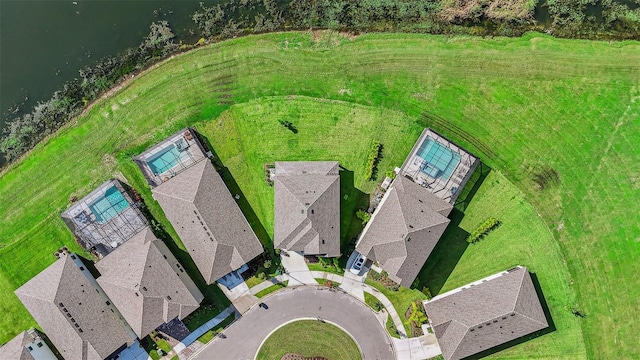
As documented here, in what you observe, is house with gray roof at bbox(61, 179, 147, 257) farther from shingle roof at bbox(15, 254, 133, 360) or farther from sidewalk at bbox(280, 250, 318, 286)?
sidewalk at bbox(280, 250, 318, 286)

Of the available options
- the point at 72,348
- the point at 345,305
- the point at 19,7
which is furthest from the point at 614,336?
the point at 19,7

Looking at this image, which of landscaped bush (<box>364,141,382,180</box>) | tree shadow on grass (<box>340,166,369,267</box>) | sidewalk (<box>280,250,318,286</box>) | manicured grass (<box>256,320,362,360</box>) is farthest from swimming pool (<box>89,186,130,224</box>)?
landscaped bush (<box>364,141,382,180</box>)

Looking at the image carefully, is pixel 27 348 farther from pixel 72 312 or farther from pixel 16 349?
pixel 72 312

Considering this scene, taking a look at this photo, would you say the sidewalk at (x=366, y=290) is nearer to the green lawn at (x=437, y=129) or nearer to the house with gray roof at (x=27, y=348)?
the green lawn at (x=437, y=129)

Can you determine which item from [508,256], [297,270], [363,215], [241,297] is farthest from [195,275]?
[508,256]

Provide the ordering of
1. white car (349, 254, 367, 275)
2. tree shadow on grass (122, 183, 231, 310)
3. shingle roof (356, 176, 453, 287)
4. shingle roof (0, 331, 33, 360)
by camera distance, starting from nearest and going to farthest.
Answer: shingle roof (356, 176, 453, 287), shingle roof (0, 331, 33, 360), white car (349, 254, 367, 275), tree shadow on grass (122, 183, 231, 310)

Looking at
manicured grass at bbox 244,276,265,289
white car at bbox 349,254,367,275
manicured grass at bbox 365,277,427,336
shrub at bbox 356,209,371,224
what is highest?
shrub at bbox 356,209,371,224
